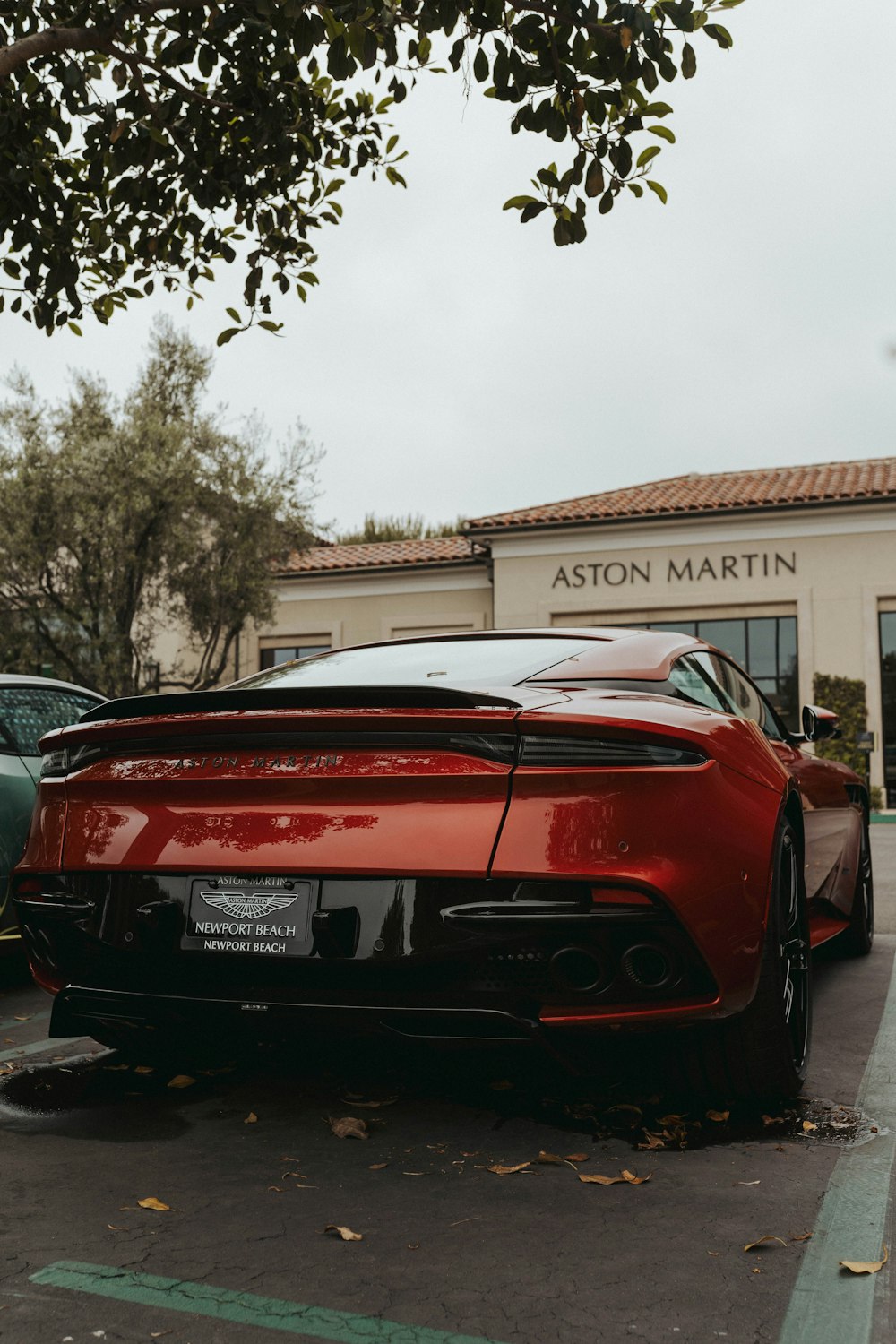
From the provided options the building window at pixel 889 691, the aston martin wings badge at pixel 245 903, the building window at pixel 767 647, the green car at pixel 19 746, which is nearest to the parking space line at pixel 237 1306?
the aston martin wings badge at pixel 245 903

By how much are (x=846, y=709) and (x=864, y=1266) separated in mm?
23667

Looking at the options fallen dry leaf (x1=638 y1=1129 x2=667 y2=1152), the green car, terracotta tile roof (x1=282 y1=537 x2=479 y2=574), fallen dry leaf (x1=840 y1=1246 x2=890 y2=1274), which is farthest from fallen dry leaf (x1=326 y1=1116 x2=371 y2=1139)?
terracotta tile roof (x1=282 y1=537 x2=479 y2=574)

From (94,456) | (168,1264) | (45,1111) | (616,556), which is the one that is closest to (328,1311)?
(168,1264)

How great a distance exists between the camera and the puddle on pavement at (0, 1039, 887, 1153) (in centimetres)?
312

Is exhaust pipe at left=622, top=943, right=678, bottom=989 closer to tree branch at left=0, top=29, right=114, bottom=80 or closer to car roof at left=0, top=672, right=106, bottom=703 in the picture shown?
car roof at left=0, top=672, right=106, bottom=703

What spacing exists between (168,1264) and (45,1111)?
48.5 inches

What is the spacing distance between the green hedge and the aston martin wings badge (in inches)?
910

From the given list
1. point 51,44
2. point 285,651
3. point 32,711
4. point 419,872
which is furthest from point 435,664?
point 285,651

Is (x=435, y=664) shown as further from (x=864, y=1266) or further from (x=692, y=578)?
(x=692, y=578)

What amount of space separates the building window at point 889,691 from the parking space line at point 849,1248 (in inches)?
903

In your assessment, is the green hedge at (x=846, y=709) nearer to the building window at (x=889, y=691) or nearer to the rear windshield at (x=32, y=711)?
the building window at (x=889, y=691)

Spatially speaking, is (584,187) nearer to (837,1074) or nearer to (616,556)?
(837,1074)

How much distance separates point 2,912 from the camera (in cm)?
478

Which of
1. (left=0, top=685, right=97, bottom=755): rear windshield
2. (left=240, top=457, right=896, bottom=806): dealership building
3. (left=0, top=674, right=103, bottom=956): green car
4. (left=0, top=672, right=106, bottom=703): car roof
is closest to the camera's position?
(left=0, top=674, right=103, bottom=956): green car
